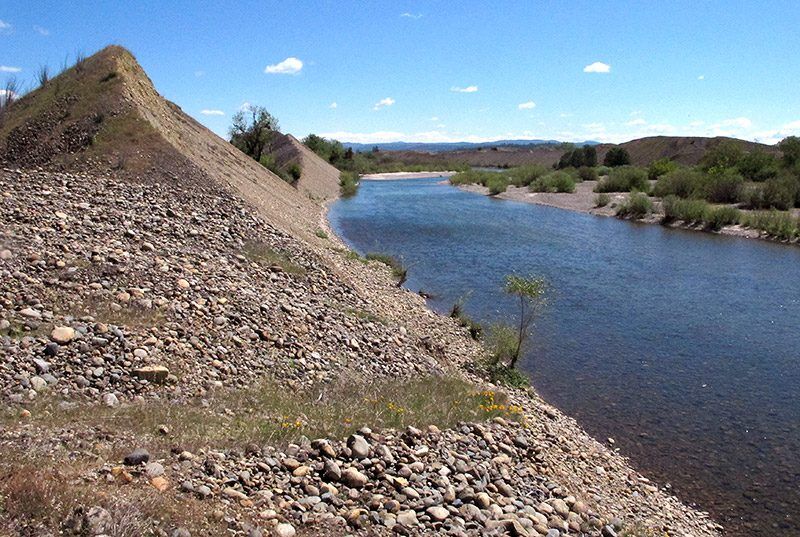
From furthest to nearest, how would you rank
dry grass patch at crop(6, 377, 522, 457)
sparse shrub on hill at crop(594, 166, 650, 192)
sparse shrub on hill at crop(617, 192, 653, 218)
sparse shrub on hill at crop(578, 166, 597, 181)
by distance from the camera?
1. sparse shrub on hill at crop(578, 166, 597, 181)
2. sparse shrub on hill at crop(594, 166, 650, 192)
3. sparse shrub on hill at crop(617, 192, 653, 218)
4. dry grass patch at crop(6, 377, 522, 457)

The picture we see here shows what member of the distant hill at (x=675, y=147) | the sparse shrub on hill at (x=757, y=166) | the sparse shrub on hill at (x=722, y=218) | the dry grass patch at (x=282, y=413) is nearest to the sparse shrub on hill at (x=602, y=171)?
the distant hill at (x=675, y=147)

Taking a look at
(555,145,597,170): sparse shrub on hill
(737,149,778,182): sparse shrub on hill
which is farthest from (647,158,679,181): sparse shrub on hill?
(555,145,597,170): sparse shrub on hill

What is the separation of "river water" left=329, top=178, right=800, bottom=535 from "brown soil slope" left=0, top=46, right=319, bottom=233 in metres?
9.74

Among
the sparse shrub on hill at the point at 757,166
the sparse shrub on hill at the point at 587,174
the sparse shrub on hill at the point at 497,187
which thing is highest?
the sparse shrub on hill at the point at 757,166

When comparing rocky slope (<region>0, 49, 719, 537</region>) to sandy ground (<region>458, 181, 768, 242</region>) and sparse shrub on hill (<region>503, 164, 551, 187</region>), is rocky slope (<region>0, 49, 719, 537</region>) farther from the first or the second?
sparse shrub on hill (<region>503, 164, 551, 187</region>)

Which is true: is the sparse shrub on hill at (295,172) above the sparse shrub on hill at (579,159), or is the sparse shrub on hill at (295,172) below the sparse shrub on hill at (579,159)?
below

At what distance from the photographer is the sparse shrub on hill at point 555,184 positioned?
219ft

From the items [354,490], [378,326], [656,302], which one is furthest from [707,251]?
[354,490]

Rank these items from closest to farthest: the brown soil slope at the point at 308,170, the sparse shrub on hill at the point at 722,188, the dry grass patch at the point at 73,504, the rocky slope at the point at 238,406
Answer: the dry grass patch at the point at 73,504
the rocky slope at the point at 238,406
the sparse shrub on hill at the point at 722,188
the brown soil slope at the point at 308,170

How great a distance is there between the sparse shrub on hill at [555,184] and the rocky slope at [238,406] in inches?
2137

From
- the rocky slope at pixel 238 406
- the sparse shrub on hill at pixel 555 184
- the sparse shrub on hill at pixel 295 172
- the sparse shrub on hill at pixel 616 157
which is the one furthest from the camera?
the sparse shrub on hill at pixel 616 157

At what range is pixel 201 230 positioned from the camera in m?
15.5

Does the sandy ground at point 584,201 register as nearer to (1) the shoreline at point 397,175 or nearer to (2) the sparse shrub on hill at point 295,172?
(2) the sparse shrub on hill at point 295,172

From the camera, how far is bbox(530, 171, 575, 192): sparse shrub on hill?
219 ft
